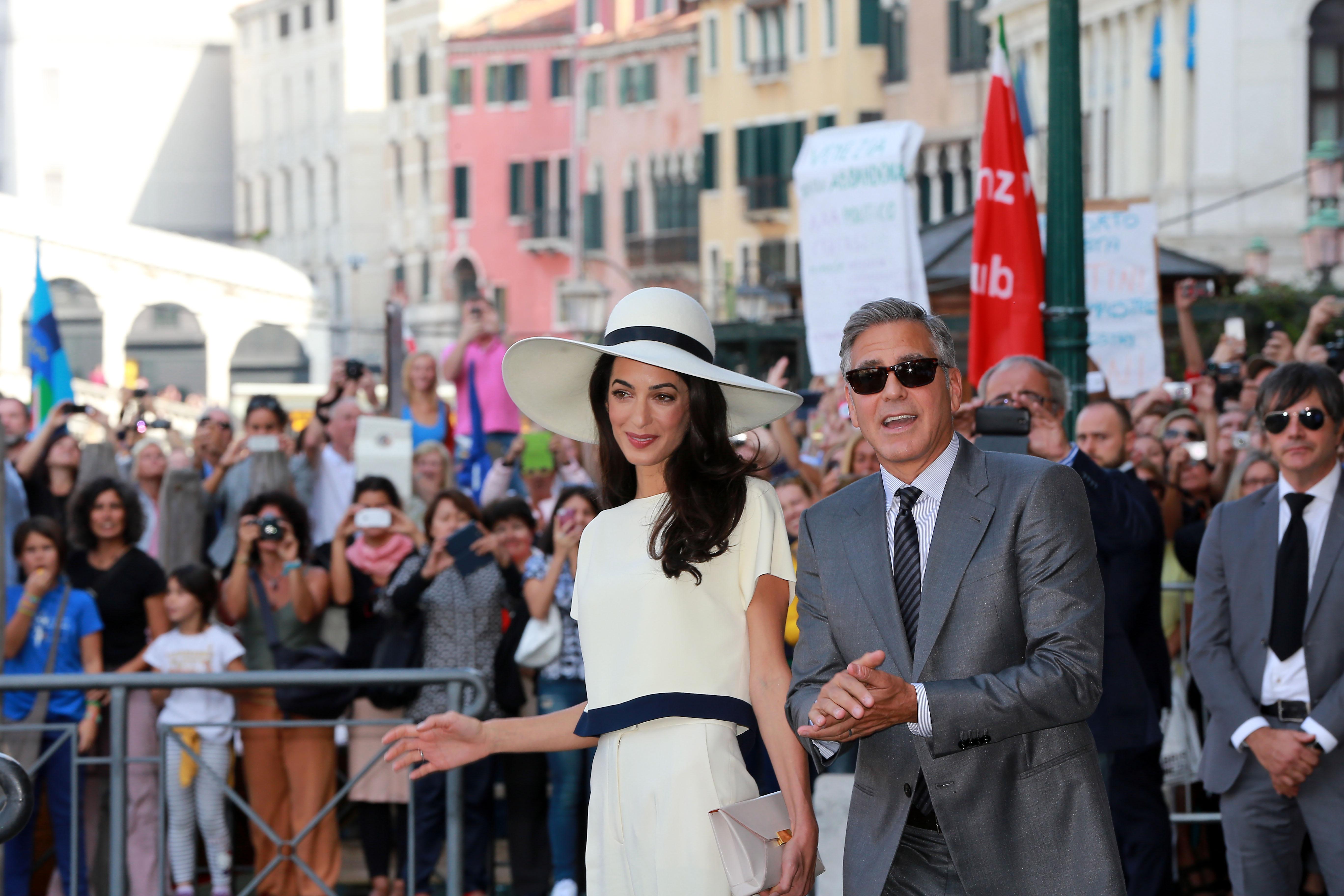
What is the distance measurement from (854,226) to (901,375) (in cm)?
589

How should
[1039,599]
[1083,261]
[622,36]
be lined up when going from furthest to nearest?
[622,36]
[1083,261]
[1039,599]

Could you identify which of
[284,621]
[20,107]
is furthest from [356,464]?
[20,107]

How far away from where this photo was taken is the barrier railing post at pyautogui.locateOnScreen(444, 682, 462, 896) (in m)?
6.09

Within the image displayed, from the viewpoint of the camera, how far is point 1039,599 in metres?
3.47

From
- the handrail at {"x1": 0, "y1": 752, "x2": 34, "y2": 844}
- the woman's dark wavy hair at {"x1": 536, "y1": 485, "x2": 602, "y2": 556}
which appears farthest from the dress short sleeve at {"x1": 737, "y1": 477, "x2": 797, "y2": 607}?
the woman's dark wavy hair at {"x1": 536, "y1": 485, "x2": 602, "y2": 556}

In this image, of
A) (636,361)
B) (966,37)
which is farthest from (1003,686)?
(966,37)

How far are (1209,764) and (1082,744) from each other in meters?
2.36

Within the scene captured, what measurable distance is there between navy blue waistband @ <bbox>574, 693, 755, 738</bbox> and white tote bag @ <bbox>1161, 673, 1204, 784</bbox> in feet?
13.7

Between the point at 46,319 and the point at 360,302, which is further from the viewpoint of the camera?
the point at 360,302

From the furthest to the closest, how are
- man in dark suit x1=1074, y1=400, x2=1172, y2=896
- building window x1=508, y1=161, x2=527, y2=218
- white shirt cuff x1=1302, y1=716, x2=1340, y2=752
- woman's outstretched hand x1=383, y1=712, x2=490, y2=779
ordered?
1. building window x1=508, y1=161, x2=527, y2=218
2. man in dark suit x1=1074, y1=400, x2=1172, y2=896
3. white shirt cuff x1=1302, y1=716, x2=1340, y2=752
4. woman's outstretched hand x1=383, y1=712, x2=490, y2=779

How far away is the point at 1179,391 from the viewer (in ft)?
36.5

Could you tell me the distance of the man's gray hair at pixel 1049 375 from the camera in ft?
18.6

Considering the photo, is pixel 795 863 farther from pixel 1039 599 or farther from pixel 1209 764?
pixel 1209 764

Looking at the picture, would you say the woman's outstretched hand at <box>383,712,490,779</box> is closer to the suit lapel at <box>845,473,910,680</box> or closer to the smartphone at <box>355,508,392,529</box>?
the suit lapel at <box>845,473,910,680</box>
